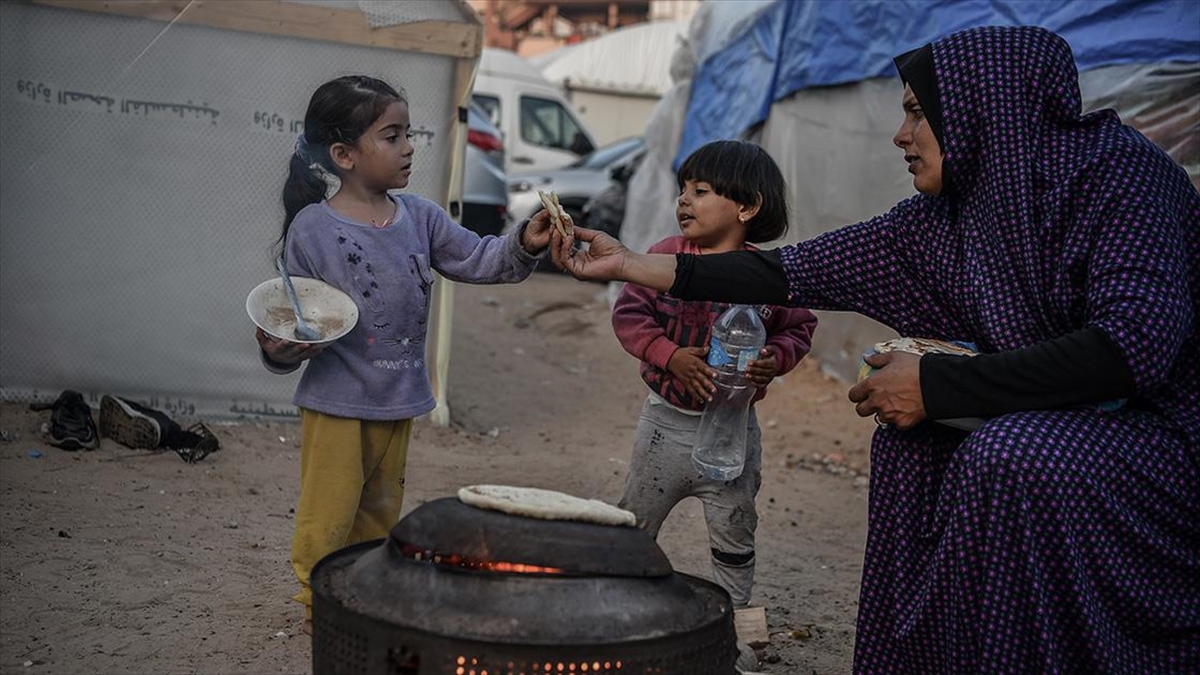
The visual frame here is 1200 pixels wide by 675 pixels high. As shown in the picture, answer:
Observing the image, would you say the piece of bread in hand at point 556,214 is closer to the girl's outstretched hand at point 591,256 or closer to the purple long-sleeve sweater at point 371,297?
the girl's outstretched hand at point 591,256

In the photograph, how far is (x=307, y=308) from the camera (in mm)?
3400

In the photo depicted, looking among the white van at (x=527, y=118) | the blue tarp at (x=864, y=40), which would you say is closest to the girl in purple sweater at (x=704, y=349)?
the blue tarp at (x=864, y=40)

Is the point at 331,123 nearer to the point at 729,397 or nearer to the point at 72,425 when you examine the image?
the point at 729,397

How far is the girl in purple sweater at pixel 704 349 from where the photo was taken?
368cm

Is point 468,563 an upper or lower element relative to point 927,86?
lower

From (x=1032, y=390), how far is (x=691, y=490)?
3.80ft

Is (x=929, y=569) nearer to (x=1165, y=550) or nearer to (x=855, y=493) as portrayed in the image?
(x=1165, y=550)

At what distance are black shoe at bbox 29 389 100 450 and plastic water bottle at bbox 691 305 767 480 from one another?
9.85 feet

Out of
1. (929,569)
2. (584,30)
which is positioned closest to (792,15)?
(929,569)

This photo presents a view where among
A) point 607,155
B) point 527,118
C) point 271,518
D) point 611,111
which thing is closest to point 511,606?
point 271,518

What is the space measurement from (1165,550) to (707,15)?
8436 millimetres

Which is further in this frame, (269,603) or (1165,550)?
(269,603)

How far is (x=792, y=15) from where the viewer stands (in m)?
9.02

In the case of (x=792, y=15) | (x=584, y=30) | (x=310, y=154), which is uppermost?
(x=584, y=30)
